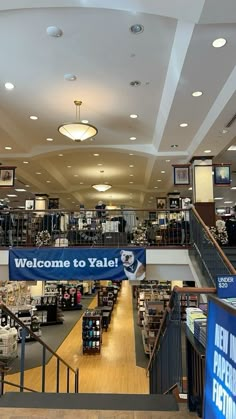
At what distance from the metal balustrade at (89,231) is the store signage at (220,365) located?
6.99m

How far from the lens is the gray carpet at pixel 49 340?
10109 millimetres

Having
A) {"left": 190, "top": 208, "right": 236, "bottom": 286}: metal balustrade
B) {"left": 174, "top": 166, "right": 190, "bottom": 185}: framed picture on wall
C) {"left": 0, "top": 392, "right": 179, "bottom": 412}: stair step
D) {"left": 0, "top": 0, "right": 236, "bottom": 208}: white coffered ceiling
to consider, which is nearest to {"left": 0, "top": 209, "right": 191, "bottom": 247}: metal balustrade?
{"left": 190, "top": 208, "right": 236, "bottom": 286}: metal balustrade

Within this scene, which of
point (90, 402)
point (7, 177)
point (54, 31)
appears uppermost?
point (54, 31)

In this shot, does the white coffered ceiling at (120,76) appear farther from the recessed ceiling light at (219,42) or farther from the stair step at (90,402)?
the stair step at (90,402)

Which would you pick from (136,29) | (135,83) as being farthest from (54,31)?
(135,83)

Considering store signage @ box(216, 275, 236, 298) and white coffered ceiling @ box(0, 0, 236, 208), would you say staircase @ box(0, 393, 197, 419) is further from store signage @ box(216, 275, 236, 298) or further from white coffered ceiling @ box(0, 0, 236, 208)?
white coffered ceiling @ box(0, 0, 236, 208)

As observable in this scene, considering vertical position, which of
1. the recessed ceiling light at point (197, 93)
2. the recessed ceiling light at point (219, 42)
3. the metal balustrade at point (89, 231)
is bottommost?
the metal balustrade at point (89, 231)

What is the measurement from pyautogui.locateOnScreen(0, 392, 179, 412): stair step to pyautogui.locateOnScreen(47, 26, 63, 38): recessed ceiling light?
5157 millimetres

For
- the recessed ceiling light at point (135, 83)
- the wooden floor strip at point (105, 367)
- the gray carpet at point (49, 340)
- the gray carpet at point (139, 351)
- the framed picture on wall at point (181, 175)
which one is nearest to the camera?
the recessed ceiling light at point (135, 83)

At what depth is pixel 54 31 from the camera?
17.2ft

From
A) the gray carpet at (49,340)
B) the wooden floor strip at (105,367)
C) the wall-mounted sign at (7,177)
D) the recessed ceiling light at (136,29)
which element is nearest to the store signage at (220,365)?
the recessed ceiling light at (136,29)

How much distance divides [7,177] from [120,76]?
20.9 ft

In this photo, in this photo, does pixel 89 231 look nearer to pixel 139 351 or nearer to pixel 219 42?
pixel 139 351

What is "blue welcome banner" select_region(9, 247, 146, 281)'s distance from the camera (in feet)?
26.3
